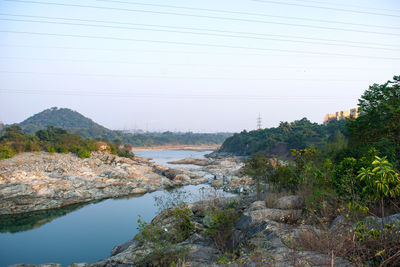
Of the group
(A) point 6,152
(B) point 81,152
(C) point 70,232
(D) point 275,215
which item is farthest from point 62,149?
(D) point 275,215

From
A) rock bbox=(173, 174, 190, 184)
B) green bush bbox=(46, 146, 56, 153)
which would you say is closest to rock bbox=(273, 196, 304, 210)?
rock bbox=(173, 174, 190, 184)

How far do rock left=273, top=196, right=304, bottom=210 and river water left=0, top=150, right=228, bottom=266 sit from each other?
3.28m

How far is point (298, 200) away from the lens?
743cm

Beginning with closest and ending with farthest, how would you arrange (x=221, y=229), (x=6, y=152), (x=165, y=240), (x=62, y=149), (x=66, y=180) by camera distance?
(x=165, y=240), (x=221, y=229), (x=66, y=180), (x=6, y=152), (x=62, y=149)

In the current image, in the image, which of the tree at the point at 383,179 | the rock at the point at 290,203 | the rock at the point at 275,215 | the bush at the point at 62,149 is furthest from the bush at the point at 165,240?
the bush at the point at 62,149

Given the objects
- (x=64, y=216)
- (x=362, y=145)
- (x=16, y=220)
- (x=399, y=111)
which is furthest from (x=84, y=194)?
(x=399, y=111)

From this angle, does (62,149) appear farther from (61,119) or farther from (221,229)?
(61,119)

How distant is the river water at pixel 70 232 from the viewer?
1002 cm

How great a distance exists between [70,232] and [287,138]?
37.6 metres

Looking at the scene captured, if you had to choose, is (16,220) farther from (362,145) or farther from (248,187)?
(362,145)

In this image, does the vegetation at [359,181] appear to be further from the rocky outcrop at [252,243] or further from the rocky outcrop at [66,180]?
the rocky outcrop at [66,180]

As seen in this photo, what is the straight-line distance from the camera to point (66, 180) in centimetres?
1853

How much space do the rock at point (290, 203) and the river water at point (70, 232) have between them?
328 centimetres

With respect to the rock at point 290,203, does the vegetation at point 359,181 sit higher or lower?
higher
